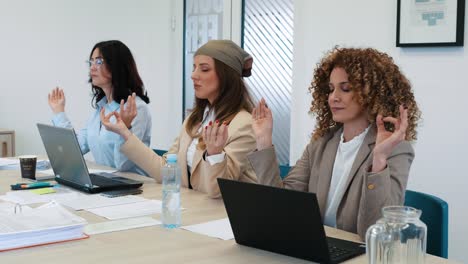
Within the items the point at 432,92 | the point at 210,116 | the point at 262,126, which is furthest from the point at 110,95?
the point at 432,92

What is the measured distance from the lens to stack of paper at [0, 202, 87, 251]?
157 centimetres

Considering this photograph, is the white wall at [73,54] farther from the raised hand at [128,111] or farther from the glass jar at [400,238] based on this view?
the glass jar at [400,238]

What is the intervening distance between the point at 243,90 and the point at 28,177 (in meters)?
1.02

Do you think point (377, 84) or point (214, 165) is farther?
point (214, 165)

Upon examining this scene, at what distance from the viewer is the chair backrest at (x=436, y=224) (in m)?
1.73

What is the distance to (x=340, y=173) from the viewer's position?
206 centimetres

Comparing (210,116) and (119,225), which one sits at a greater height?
(210,116)

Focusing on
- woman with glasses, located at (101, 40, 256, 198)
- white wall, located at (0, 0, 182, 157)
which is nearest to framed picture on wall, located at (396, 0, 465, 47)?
woman with glasses, located at (101, 40, 256, 198)

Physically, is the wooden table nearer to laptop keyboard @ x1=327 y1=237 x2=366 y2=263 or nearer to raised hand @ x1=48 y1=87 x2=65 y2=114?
laptop keyboard @ x1=327 y1=237 x2=366 y2=263

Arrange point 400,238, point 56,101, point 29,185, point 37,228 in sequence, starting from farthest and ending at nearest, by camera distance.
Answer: point 56,101
point 29,185
point 37,228
point 400,238

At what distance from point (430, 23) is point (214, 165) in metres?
1.62

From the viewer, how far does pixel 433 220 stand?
1778 millimetres

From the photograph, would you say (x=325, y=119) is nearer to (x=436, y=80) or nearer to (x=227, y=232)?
→ (x=227, y=232)

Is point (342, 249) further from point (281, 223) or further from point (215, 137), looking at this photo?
point (215, 137)
